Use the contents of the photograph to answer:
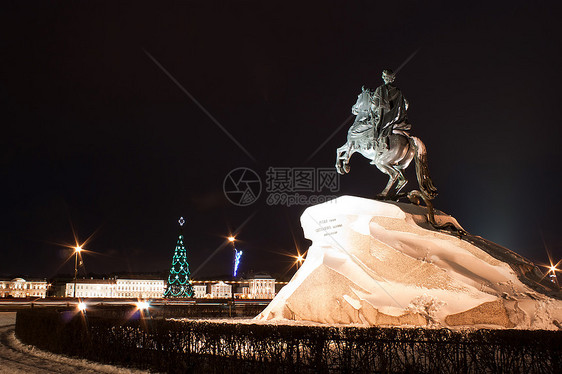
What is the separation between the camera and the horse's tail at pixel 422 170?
16266 millimetres

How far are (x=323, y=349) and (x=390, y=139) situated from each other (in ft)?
30.7

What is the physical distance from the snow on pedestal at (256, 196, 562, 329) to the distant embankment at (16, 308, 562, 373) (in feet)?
10.6

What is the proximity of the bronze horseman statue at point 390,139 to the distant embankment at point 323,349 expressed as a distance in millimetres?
7771

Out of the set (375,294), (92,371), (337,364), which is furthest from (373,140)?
(92,371)

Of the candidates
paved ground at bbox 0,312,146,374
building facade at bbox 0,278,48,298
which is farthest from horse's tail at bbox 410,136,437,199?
building facade at bbox 0,278,48,298

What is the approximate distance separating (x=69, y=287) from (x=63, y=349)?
138 meters

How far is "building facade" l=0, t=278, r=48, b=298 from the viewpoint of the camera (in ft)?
472

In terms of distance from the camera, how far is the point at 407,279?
13867 mm

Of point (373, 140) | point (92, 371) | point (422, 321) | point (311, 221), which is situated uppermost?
point (373, 140)

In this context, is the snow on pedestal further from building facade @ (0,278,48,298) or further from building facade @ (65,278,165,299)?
building facade @ (0,278,48,298)

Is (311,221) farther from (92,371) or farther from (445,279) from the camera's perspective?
(92,371)

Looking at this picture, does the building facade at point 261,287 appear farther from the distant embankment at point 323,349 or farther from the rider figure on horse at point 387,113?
the distant embankment at point 323,349

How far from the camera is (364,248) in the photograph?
14938 millimetres

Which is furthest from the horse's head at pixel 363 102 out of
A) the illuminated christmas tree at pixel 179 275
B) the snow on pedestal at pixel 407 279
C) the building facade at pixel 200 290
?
the building facade at pixel 200 290
